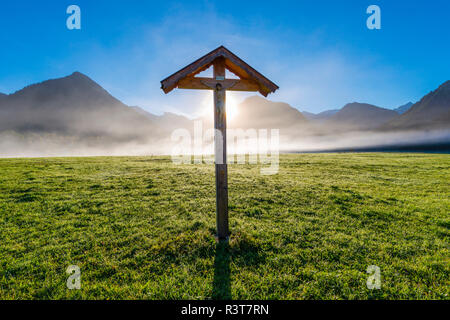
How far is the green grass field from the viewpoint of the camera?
4441 mm

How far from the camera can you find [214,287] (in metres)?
4.44

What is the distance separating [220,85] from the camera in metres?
6.26

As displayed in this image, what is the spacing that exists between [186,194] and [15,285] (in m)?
7.69

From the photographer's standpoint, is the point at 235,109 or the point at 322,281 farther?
the point at 235,109

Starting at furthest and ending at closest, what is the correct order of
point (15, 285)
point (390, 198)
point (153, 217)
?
point (390, 198) < point (153, 217) < point (15, 285)

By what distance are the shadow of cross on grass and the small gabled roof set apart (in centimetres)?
547

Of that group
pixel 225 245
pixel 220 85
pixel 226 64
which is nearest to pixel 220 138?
pixel 220 85

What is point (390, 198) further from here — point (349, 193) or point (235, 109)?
point (235, 109)

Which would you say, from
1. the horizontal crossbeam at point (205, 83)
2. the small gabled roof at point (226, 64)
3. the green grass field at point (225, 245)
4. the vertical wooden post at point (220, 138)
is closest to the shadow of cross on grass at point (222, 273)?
the green grass field at point (225, 245)

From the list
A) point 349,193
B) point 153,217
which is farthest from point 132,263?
point 349,193

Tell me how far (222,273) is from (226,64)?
22.0 feet
